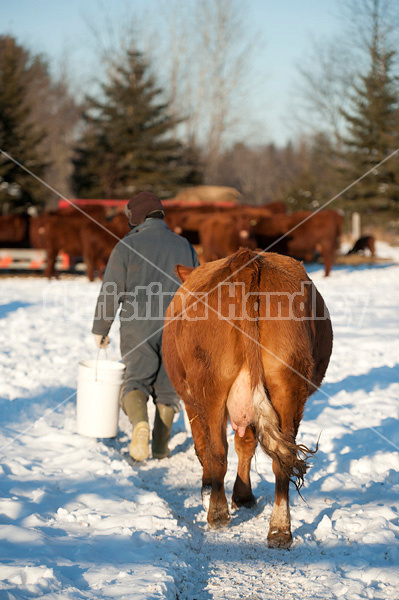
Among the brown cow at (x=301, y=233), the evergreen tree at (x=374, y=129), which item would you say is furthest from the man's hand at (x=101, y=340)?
the evergreen tree at (x=374, y=129)

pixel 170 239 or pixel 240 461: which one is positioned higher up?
pixel 170 239

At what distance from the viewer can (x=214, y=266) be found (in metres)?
3.68

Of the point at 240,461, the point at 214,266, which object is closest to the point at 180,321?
the point at 214,266

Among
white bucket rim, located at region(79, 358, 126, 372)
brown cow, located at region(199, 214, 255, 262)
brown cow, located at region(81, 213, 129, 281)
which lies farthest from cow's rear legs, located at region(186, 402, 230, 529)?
brown cow, located at region(199, 214, 255, 262)

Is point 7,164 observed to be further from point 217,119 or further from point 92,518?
point 92,518

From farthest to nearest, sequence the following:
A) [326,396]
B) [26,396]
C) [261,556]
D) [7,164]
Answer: [7,164], [326,396], [26,396], [261,556]

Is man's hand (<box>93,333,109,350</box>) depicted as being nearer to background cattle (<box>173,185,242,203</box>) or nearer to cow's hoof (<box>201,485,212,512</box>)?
cow's hoof (<box>201,485,212,512</box>)

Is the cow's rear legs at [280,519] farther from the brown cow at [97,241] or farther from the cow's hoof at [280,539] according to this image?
the brown cow at [97,241]

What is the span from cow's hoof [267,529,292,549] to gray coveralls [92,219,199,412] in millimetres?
1705

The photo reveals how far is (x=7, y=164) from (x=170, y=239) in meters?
23.7

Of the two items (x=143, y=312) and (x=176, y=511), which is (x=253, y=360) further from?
(x=143, y=312)

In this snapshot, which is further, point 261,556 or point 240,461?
Result: point 240,461

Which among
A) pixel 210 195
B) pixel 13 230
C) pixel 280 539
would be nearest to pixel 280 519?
pixel 280 539

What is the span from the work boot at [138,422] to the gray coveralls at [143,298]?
0.28ft
